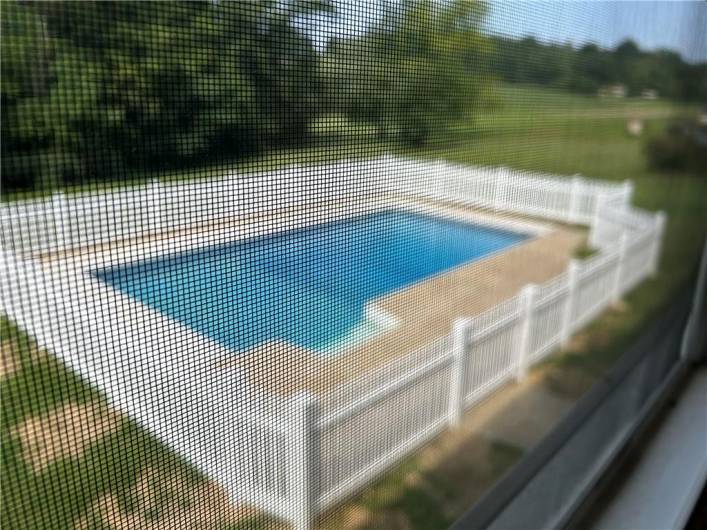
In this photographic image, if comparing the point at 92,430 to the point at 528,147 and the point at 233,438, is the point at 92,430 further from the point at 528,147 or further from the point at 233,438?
the point at 528,147

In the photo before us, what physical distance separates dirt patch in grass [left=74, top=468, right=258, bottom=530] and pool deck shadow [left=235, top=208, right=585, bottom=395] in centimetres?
10

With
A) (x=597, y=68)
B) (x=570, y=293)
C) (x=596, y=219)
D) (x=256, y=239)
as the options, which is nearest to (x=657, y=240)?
(x=596, y=219)

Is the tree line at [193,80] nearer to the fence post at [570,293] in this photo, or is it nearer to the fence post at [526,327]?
the fence post at [526,327]

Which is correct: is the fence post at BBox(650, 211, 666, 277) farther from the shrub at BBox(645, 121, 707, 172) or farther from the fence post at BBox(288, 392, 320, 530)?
the fence post at BBox(288, 392, 320, 530)

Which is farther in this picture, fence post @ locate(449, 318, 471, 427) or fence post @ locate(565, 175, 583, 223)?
fence post @ locate(565, 175, 583, 223)

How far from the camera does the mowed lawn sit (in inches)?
14.8

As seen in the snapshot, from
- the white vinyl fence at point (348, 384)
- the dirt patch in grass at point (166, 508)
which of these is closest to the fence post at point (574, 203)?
the white vinyl fence at point (348, 384)

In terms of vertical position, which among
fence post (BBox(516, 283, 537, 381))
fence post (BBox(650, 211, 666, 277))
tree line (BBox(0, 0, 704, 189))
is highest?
tree line (BBox(0, 0, 704, 189))

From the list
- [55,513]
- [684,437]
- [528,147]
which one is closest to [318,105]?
[55,513]

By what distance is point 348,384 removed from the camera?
687 mm

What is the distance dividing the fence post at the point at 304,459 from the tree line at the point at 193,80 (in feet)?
0.91

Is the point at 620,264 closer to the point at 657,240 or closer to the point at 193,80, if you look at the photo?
the point at 657,240

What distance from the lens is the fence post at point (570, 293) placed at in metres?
1.79

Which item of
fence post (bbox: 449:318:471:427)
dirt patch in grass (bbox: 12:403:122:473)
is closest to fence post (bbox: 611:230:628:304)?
fence post (bbox: 449:318:471:427)
